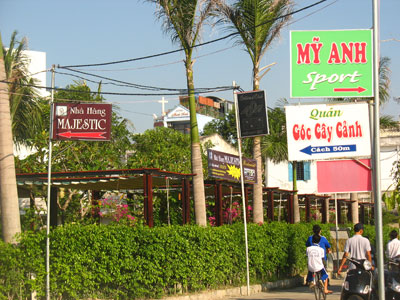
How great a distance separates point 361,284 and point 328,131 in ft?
11.2

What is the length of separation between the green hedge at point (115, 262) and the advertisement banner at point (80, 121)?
2.14 metres

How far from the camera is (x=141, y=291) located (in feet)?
47.7

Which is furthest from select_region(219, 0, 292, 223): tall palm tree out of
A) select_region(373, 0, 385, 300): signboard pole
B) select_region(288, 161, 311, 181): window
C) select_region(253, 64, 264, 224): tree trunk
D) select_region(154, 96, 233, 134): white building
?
select_region(154, 96, 233, 134): white building

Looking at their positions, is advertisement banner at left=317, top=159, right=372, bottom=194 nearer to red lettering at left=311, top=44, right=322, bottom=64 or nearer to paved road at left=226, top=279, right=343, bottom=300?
red lettering at left=311, top=44, right=322, bottom=64

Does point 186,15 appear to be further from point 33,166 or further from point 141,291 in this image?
point 33,166

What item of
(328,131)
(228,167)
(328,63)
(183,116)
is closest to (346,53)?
(328,63)

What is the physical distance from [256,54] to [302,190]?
2845cm

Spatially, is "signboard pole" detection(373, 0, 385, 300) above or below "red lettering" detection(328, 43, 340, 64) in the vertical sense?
below

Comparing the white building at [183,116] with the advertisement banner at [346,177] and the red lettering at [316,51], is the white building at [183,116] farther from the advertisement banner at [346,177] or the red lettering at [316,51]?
the red lettering at [316,51]

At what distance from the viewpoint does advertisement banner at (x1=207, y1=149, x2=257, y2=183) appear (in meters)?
17.5

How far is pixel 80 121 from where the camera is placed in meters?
14.9

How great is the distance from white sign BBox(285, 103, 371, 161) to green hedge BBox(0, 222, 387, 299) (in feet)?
12.6

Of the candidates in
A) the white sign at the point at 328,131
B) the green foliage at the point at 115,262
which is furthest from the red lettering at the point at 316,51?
the green foliage at the point at 115,262

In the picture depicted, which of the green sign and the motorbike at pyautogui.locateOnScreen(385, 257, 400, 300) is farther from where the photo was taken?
the green sign
